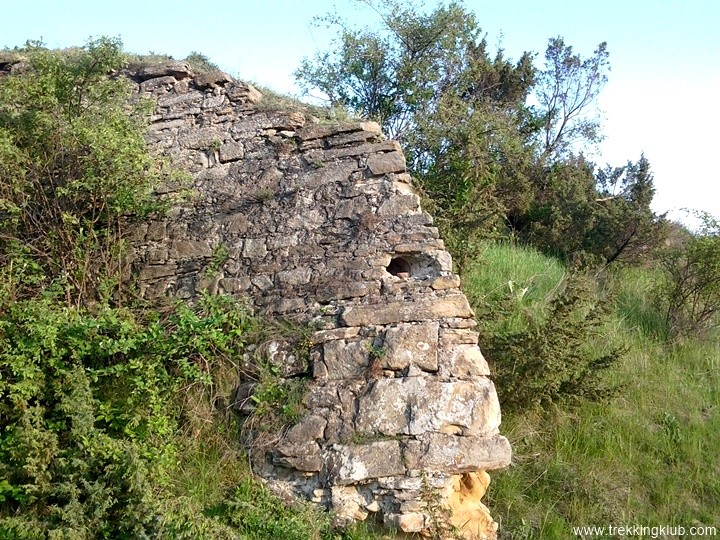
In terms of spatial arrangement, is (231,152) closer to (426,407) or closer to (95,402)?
(95,402)

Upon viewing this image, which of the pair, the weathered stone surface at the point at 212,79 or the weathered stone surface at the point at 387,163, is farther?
the weathered stone surface at the point at 212,79

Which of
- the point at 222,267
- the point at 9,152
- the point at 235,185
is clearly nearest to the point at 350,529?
the point at 222,267

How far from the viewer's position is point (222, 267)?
532cm

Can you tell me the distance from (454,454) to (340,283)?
1.52 metres

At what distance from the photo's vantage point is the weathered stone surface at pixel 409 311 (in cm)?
453

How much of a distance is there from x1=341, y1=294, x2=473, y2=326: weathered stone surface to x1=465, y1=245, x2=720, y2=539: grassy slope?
1213 mm

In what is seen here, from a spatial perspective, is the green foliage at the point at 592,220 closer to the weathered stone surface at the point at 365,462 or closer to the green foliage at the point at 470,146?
the green foliage at the point at 470,146

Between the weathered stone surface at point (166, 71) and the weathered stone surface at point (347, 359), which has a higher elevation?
the weathered stone surface at point (166, 71)

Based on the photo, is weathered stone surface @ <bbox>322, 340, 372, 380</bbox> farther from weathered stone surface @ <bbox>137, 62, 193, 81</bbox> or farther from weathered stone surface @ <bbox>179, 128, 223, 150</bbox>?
weathered stone surface @ <bbox>137, 62, 193, 81</bbox>

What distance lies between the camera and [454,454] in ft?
13.2

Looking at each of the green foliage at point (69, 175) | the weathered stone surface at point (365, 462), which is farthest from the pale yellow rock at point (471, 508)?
the green foliage at point (69, 175)

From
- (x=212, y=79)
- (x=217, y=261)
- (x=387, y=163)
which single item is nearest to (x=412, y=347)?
(x=387, y=163)

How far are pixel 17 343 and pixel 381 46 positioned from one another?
7235mm

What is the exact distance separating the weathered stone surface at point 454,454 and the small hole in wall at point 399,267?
1337 mm
